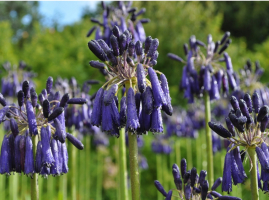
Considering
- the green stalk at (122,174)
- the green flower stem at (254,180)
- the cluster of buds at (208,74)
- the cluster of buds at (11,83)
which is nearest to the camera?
the green flower stem at (254,180)

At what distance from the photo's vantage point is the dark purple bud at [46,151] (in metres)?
3.19

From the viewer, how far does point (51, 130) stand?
3.52m

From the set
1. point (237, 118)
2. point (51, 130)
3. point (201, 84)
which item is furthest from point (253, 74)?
point (51, 130)

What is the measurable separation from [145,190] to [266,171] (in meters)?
12.7

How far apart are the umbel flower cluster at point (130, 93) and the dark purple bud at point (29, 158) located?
28.5 inches

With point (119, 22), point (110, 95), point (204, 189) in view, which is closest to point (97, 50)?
point (110, 95)

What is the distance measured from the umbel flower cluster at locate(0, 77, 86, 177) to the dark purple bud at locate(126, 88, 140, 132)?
0.73 metres

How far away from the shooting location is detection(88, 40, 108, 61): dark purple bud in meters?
3.12

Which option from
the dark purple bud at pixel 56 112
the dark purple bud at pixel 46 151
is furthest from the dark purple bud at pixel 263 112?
the dark purple bud at pixel 46 151

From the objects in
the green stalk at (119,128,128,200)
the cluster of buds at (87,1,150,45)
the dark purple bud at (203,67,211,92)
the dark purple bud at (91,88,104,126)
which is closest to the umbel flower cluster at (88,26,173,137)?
the dark purple bud at (91,88,104,126)

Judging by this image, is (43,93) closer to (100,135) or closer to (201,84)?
(201,84)

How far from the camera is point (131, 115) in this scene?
296cm

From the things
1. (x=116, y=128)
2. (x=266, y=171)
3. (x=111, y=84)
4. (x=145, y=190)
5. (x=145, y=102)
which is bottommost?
(x=145, y=190)

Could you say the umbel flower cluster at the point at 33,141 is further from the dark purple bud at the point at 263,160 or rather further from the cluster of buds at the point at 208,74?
the cluster of buds at the point at 208,74
